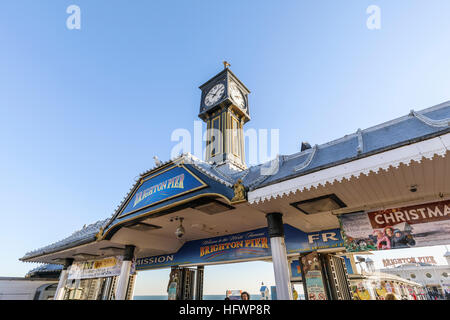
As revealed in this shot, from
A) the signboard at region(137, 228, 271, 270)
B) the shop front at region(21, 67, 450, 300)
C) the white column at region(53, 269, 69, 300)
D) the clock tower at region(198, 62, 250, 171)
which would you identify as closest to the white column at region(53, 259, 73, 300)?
the white column at region(53, 269, 69, 300)

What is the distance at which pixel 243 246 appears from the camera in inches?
433

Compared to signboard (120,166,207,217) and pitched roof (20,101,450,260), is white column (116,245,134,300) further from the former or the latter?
pitched roof (20,101,450,260)

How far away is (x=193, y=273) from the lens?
13844mm

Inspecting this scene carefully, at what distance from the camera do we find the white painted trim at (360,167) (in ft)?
15.0

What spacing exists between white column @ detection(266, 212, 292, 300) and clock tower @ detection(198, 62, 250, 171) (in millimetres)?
9457

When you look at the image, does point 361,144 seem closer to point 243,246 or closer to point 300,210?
point 300,210

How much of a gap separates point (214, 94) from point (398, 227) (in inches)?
717

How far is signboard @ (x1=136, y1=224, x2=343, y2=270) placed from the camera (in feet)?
30.0

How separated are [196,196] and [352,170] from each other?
16.0 feet

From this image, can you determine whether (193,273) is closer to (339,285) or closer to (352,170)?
(339,285)

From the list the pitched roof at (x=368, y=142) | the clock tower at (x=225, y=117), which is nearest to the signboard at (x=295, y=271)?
the clock tower at (x=225, y=117)

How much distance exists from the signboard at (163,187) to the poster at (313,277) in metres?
5.33

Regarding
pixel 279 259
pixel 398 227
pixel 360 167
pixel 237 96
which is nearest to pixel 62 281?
pixel 279 259

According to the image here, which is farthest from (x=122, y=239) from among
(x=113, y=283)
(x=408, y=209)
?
(x=408, y=209)
